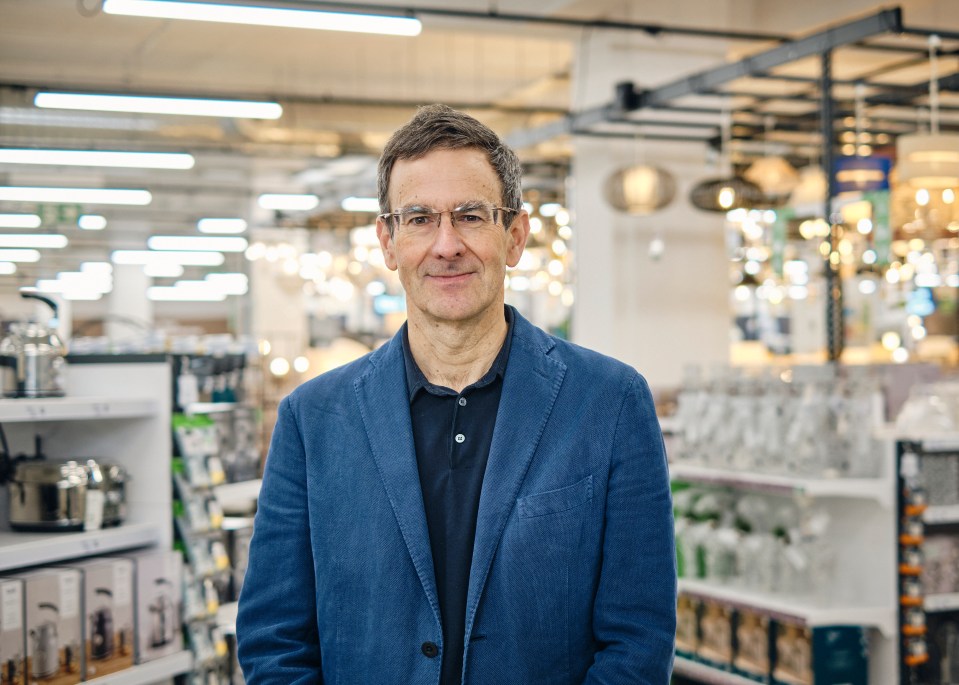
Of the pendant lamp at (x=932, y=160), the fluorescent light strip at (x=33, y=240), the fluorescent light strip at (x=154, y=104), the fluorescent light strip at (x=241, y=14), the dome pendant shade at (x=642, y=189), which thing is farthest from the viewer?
the fluorescent light strip at (x=33, y=240)

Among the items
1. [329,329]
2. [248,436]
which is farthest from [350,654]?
[329,329]

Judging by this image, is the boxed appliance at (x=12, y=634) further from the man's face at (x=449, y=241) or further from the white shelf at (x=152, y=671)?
the man's face at (x=449, y=241)

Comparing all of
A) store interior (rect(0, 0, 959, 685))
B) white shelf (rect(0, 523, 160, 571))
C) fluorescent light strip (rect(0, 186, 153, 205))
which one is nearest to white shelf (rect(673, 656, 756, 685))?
store interior (rect(0, 0, 959, 685))

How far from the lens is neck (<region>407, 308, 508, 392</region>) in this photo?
6.97 ft

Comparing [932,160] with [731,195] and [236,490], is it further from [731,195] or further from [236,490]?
[236,490]

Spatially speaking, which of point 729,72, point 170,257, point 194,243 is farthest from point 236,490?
point 170,257

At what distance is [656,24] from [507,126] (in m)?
5.27

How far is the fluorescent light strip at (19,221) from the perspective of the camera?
16500 millimetres

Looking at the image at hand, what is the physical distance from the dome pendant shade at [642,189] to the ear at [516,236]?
6620 millimetres

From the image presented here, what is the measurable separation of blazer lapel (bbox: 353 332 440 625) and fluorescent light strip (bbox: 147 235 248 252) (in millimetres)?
18819

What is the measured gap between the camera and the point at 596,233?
10.6 meters

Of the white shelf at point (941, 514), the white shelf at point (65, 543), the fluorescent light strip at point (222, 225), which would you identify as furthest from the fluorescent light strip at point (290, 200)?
the white shelf at point (941, 514)

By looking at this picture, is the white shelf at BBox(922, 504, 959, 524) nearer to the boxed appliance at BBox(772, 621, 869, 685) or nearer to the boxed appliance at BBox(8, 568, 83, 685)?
the boxed appliance at BBox(772, 621, 869, 685)

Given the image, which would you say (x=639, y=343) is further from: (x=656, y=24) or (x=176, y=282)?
(x=176, y=282)
